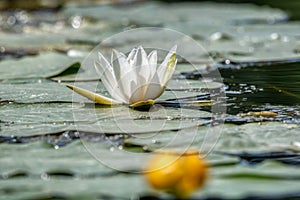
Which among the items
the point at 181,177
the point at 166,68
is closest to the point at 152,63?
the point at 166,68

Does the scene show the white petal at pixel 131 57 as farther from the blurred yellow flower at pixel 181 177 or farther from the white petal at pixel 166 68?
the blurred yellow flower at pixel 181 177

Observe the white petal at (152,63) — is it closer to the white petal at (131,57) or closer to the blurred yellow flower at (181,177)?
the white petal at (131,57)

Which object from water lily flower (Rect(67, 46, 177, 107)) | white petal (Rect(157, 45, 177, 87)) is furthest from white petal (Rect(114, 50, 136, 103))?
white petal (Rect(157, 45, 177, 87))

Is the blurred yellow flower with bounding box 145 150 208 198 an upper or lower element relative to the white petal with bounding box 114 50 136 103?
lower

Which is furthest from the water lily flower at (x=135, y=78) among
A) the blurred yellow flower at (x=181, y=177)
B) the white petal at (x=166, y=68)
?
the blurred yellow flower at (x=181, y=177)

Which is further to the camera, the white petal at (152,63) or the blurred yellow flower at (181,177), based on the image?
the white petal at (152,63)

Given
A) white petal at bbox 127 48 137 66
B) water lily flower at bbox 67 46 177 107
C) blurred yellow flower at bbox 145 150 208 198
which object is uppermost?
white petal at bbox 127 48 137 66

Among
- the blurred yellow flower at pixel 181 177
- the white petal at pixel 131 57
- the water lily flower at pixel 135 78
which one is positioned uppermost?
the white petal at pixel 131 57

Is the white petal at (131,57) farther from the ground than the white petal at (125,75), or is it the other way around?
the white petal at (131,57)

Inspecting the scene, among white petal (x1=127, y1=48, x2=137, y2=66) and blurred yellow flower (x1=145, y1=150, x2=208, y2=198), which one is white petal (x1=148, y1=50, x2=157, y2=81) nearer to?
white petal (x1=127, y1=48, x2=137, y2=66)
